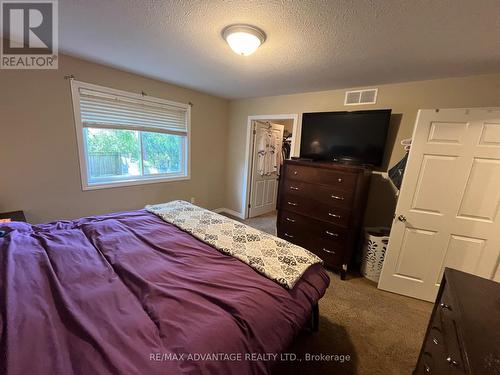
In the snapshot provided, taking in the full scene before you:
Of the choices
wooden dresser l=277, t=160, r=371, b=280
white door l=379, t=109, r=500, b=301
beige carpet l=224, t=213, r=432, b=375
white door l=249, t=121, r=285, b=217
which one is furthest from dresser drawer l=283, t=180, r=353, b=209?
white door l=249, t=121, r=285, b=217

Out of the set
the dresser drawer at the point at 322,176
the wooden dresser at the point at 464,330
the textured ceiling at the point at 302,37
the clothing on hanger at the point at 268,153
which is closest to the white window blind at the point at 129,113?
the textured ceiling at the point at 302,37

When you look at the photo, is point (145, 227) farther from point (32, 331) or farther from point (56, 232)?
point (32, 331)

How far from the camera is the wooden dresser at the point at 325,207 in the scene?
91.7 inches

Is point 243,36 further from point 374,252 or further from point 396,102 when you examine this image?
point 374,252

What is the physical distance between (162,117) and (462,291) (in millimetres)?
3662

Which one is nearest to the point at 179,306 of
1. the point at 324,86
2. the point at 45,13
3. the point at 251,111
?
the point at 45,13

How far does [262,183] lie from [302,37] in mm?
3007

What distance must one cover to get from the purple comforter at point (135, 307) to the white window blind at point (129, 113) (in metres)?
1.66

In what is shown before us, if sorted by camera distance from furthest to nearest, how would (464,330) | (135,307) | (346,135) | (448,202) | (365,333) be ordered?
1. (346,135)
2. (448,202)
3. (365,333)
4. (135,307)
5. (464,330)

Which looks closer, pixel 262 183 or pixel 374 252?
pixel 374 252

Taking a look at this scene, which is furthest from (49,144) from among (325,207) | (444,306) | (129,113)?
(444,306)

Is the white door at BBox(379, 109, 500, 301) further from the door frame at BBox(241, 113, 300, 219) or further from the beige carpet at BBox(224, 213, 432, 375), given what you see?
the door frame at BBox(241, 113, 300, 219)

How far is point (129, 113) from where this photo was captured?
288 centimetres

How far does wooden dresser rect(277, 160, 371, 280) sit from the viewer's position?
2.33 m
